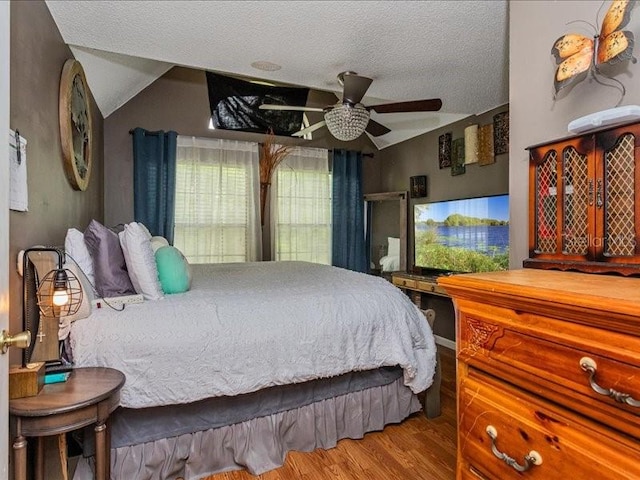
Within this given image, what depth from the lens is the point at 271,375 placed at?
186 centimetres

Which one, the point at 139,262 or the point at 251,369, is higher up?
the point at 139,262

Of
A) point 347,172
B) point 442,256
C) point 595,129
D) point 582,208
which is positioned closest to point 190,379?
point 582,208

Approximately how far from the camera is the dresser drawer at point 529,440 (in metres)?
0.82

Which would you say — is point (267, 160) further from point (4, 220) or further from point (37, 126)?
point (4, 220)

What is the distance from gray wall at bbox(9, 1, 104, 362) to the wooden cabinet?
193cm

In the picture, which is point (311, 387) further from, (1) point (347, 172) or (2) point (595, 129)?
(1) point (347, 172)

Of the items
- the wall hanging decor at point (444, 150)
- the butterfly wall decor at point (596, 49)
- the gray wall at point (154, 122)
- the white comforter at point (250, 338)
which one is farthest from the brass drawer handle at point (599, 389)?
the gray wall at point (154, 122)

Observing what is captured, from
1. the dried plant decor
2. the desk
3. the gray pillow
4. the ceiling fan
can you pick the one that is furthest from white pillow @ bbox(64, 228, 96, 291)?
the dried plant decor

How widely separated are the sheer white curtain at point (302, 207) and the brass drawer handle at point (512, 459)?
12.9ft

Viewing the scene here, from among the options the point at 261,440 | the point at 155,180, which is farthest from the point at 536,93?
the point at 155,180

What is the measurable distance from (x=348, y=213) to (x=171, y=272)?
3.35m

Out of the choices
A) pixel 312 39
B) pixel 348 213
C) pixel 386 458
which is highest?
pixel 312 39

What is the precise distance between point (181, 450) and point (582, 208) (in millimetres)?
1970

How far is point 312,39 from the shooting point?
7.18ft
